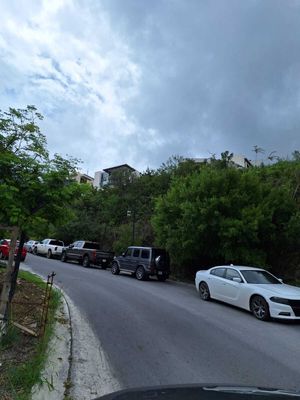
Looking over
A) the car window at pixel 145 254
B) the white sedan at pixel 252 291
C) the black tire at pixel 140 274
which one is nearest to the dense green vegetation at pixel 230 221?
the car window at pixel 145 254

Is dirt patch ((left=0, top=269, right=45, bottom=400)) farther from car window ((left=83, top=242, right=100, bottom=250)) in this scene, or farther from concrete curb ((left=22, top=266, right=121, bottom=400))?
car window ((left=83, top=242, right=100, bottom=250))

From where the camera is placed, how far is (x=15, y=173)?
287 inches

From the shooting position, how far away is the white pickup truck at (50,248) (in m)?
34.2

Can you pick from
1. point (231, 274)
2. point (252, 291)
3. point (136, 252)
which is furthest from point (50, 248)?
point (252, 291)

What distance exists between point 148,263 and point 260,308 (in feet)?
33.0

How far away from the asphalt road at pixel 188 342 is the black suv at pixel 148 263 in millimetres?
6898

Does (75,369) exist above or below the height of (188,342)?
below

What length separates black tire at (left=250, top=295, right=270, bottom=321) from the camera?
1118 centimetres

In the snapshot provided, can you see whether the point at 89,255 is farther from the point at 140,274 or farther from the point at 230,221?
the point at 230,221

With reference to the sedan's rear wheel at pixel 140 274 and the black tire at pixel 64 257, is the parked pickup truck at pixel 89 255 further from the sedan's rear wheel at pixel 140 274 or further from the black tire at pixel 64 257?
the sedan's rear wheel at pixel 140 274

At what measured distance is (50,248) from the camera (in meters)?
35.1

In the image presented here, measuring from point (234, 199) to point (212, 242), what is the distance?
2.39m

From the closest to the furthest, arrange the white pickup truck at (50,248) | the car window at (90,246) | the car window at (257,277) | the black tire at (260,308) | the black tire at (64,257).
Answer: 1. the black tire at (260,308)
2. the car window at (257,277)
3. the car window at (90,246)
4. the black tire at (64,257)
5. the white pickup truck at (50,248)

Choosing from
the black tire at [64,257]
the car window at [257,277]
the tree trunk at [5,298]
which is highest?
the black tire at [64,257]
